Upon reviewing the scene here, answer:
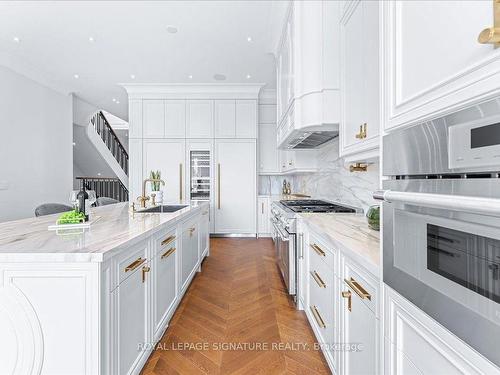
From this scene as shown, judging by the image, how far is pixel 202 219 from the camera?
3.74 meters

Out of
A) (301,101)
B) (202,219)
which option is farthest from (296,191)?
(301,101)

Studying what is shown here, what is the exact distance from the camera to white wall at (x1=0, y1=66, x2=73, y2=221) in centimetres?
458

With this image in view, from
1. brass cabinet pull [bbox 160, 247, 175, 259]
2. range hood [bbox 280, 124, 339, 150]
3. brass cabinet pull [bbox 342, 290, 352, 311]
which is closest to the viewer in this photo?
brass cabinet pull [bbox 342, 290, 352, 311]

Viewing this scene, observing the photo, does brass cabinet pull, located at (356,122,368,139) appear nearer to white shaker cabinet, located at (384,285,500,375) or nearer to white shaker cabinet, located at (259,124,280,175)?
white shaker cabinet, located at (384,285,500,375)

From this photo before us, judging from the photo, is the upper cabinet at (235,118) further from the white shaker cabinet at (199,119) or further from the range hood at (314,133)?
the range hood at (314,133)

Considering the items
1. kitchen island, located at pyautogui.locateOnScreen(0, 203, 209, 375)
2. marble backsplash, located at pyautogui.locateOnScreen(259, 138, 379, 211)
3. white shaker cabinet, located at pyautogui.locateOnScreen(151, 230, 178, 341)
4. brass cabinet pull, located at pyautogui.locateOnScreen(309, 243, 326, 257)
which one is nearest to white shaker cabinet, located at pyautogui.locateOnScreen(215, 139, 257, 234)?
marble backsplash, located at pyautogui.locateOnScreen(259, 138, 379, 211)

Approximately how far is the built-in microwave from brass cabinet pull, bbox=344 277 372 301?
10.7 inches

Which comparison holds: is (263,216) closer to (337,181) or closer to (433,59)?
(337,181)

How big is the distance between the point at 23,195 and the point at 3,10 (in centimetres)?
291

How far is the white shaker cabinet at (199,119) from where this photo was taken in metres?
5.73

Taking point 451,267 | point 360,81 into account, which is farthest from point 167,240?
point 451,267

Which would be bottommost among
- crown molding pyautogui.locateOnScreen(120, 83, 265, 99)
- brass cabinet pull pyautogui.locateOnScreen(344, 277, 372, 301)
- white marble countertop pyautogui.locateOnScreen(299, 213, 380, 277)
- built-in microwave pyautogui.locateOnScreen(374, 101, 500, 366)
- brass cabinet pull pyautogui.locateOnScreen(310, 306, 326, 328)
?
brass cabinet pull pyautogui.locateOnScreen(310, 306, 326, 328)

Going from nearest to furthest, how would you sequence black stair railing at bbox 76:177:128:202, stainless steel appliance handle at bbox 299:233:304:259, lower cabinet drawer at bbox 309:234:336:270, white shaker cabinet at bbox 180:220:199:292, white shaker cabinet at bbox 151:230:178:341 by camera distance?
lower cabinet drawer at bbox 309:234:336:270 < white shaker cabinet at bbox 151:230:178:341 < stainless steel appliance handle at bbox 299:233:304:259 < white shaker cabinet at bbox 180:220:199:292 < black stair railing at bbox 76:177:128:202

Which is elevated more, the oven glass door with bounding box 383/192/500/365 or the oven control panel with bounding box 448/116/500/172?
the oven control panel with bounding box 448/116/500/172
